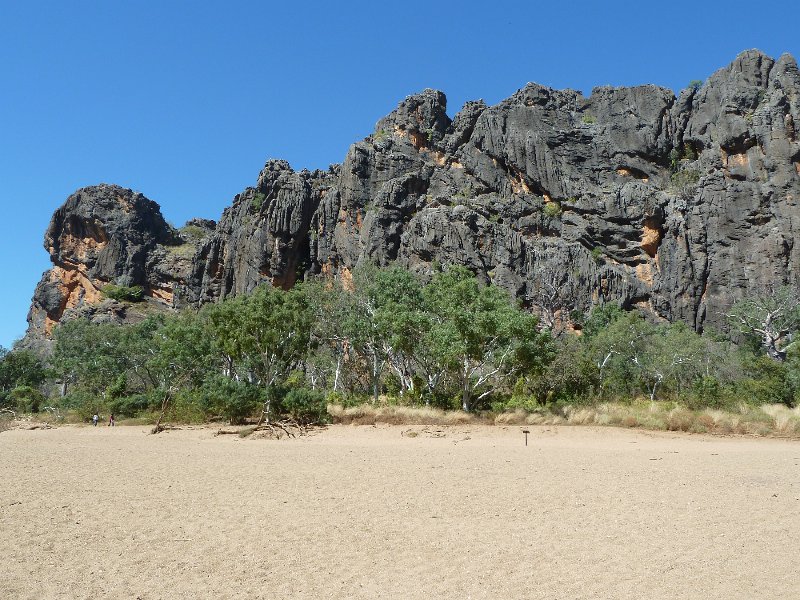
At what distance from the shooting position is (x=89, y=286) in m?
87.5

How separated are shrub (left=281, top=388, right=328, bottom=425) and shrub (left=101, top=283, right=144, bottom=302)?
69.0 metres

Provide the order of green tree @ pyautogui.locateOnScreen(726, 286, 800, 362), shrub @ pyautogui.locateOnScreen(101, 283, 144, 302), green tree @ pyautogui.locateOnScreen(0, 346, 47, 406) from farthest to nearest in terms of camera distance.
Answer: shrub @ pyautogui.locateOnScreen(101, 283, 144, 302) → green tree @ pyautogui.locateOnScreen(0, 346, 47, 406) → green tree @ pyautogui.locateOnScreen(726, 286, 800, 362)

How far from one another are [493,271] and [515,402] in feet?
113

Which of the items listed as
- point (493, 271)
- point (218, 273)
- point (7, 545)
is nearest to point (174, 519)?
point (7, 545)

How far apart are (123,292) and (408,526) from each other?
8699cm

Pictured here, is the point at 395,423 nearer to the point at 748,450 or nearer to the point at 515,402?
the point at 515,402

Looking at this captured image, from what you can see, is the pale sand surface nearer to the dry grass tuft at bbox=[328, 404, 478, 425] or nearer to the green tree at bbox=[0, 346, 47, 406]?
the dry grass tuft at bbox=[328, 404, 478, 425]

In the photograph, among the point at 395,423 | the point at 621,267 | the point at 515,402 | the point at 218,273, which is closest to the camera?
the point at 395,423

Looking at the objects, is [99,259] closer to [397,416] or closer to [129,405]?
[129,405]

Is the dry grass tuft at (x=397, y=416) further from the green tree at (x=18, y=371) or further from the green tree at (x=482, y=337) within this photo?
the green tree at (x=18, y=371)

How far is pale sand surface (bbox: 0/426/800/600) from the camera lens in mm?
5645

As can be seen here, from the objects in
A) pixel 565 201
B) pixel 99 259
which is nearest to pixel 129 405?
pixel 565 201

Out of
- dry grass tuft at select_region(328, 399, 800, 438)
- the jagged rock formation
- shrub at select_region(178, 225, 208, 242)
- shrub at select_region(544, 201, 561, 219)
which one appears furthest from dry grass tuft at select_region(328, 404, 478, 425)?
shrub at select_region(178, 225, 208, 242)

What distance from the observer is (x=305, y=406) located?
24656mm
